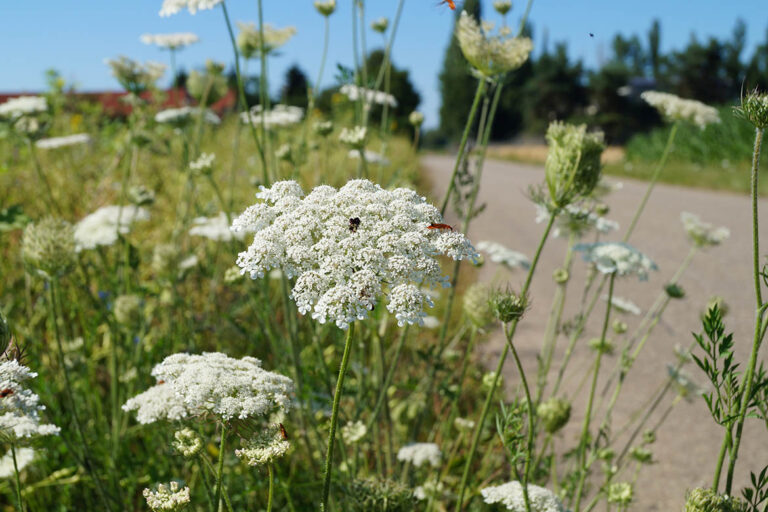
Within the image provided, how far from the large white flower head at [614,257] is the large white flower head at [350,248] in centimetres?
133

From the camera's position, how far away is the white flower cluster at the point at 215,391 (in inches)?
58.7

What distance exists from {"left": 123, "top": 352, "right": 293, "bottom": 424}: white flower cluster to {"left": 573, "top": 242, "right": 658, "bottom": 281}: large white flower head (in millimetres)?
1609

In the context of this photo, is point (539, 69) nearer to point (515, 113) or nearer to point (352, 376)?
point (515, 113)

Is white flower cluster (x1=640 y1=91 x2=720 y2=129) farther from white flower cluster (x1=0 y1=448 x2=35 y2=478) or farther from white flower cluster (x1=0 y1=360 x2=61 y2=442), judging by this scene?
white flower cluster (x1=0 y1=448 x2=35 y2=478)

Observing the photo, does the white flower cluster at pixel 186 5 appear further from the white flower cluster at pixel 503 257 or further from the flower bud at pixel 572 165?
the white flower cluster at pixel 503 257

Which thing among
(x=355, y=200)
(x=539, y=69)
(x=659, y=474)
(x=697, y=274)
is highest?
(x=539, y=69)

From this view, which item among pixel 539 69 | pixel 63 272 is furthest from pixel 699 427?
pixel 539 69

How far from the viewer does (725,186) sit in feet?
45.0

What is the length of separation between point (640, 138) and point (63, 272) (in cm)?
2809

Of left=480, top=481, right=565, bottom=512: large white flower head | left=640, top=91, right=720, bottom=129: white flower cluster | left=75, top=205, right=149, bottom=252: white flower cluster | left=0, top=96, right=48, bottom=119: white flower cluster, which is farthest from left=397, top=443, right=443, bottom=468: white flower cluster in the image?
left=0, top=96, right=48, bottom=119: white flower cluster

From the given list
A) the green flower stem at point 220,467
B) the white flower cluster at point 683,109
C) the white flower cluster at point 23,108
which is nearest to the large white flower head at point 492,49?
the white flower cluster at point 683,109

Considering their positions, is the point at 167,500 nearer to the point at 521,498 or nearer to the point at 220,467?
the point at 220,467

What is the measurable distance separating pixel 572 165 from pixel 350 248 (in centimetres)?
109

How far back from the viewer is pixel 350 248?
142cm
